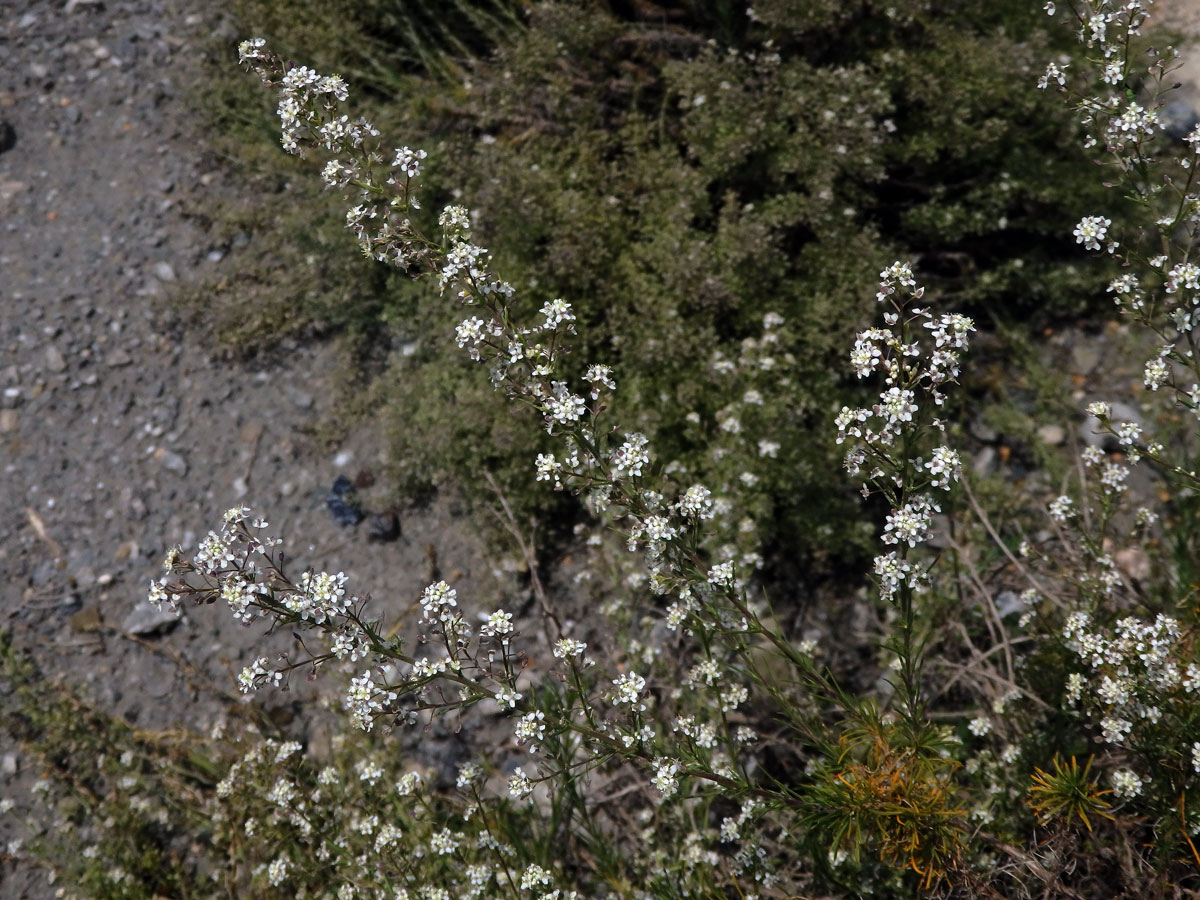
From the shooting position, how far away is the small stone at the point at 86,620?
4.31 meters

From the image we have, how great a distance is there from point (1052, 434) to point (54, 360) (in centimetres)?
520

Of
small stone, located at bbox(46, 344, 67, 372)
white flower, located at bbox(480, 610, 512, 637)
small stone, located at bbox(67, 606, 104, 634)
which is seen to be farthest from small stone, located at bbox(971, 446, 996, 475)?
small stone, located at bbox(46, 344, 67, 372)

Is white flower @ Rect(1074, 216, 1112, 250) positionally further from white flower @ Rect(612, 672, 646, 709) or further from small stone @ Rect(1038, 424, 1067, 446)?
small stone @ Rect(1038, 424, 1067, 446)

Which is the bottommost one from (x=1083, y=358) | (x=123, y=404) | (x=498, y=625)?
(x=1083, y=358)

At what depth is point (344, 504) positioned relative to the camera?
4.55m

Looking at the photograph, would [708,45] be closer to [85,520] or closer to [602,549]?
[602,549]

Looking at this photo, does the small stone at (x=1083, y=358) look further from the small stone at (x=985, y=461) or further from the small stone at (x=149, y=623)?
the small stone at (x=149, y=623)

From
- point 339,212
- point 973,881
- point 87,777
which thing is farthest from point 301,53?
point 973,881

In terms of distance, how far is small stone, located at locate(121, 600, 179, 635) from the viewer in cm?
432

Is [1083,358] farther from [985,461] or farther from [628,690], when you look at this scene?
[628,690]

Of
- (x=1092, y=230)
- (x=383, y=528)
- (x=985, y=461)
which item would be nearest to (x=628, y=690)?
(x=1092, y=230)

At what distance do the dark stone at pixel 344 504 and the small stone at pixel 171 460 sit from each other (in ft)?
2.55

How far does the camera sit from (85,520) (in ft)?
15.0

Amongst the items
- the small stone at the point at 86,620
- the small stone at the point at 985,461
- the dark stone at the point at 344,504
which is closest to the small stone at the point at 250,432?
the dark stone at the point at 344,504
